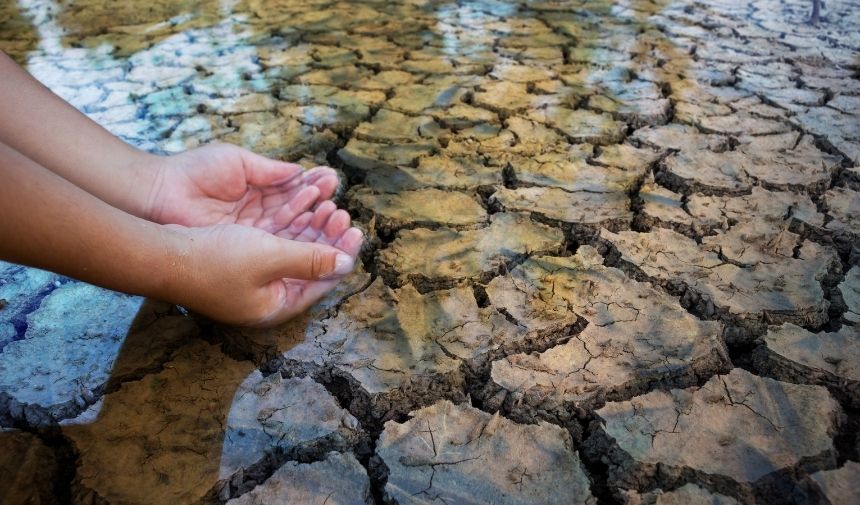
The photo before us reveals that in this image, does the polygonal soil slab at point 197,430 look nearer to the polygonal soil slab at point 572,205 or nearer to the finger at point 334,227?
the finger at point 334,227

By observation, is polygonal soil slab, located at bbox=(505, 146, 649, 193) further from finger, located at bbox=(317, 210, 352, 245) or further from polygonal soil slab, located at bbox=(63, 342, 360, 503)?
polygonal soil slab, located at bbox=(63, 342, 360, 503)

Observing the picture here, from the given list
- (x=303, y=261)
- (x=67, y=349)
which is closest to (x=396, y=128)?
(x=303, y=261)

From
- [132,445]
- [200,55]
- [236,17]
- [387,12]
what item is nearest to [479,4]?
[387,12]

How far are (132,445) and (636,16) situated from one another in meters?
3.62

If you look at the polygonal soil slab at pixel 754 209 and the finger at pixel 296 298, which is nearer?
the finger at pixel 296 298

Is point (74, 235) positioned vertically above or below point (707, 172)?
above

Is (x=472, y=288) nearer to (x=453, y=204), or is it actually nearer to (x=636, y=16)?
(x=453, y=204)

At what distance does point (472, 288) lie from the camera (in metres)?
1.34

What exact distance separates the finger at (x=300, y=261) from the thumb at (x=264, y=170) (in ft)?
1.03

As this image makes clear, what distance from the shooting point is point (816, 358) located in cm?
110

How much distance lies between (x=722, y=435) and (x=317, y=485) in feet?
2.24

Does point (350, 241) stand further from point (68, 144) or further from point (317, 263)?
point (68, 144)

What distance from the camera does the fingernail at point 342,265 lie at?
1.24m

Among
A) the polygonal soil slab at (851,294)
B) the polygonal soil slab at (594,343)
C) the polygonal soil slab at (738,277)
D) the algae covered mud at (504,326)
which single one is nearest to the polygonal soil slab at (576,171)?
the algae covered mud at (504,326)
